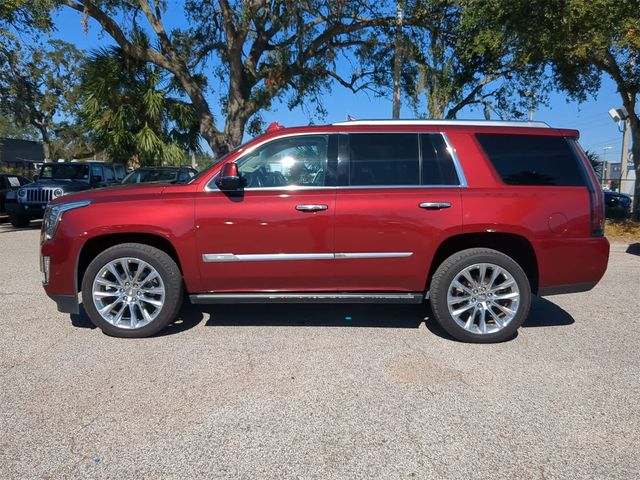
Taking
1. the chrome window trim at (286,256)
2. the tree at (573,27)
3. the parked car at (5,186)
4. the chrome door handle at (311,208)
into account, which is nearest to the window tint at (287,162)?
the chrome door handle at (311,208)

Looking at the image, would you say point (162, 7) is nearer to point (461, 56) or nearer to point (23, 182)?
point (23, 182)

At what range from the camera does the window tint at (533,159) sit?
4.60m

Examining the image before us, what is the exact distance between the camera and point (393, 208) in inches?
176

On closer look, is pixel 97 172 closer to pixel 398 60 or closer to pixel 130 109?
pixel 130 109

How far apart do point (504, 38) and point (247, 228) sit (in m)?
9.39

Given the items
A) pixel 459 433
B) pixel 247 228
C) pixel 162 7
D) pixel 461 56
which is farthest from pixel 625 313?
pixel 162 7

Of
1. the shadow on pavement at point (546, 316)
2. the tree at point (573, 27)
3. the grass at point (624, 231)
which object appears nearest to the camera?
the shadow on pavement at point (546, 316)

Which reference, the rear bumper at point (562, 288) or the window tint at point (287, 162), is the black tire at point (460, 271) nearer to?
the rear bumper at point (562, 288)

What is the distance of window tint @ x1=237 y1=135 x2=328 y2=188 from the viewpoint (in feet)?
15.3

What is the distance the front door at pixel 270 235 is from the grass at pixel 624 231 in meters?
9.88

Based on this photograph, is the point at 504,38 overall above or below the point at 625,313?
above

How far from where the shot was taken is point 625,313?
566 cm

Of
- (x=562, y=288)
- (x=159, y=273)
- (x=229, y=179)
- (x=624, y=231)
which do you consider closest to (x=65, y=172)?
(x=159, y=273)

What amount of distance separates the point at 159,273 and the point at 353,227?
1.82 metres
